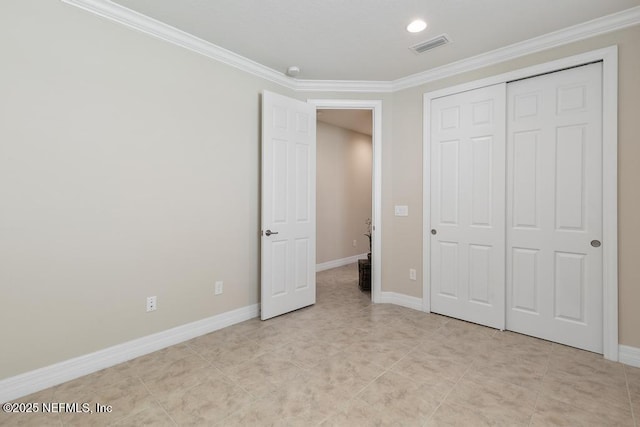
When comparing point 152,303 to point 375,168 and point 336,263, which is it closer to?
point 375,168

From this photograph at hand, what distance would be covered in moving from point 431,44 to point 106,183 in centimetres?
291

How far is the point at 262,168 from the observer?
318 cm

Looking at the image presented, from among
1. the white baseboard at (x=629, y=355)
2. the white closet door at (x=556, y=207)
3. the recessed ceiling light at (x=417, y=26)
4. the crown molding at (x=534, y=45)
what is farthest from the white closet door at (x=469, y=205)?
the recessed ceiling light at (x=417, y=26)

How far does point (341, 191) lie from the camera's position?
19.9 ft

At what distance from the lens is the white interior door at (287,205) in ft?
10.4

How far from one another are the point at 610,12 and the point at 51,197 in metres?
4.17

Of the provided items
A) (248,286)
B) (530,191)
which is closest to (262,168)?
(248,286)

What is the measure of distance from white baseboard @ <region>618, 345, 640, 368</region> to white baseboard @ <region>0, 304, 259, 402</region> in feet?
10.5

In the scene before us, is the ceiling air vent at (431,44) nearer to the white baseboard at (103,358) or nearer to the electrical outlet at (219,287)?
the electrical outlet at (219,287)

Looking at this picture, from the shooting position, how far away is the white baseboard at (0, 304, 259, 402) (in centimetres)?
193

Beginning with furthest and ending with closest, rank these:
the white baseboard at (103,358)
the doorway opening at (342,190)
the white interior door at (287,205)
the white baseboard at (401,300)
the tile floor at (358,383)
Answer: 1. the doorway opening at (342,190)
2. the white baseboard at (401,300)
3. the white interior door at (287,205)
4. the white baseboard at (103,358)
5. the tile floor at (358,383)

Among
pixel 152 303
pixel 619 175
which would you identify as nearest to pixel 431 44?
pixel 619 175

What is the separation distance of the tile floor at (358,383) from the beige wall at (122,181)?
14.8 inches

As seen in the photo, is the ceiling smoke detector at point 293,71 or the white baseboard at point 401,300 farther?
the white baseboard at point 401,300
